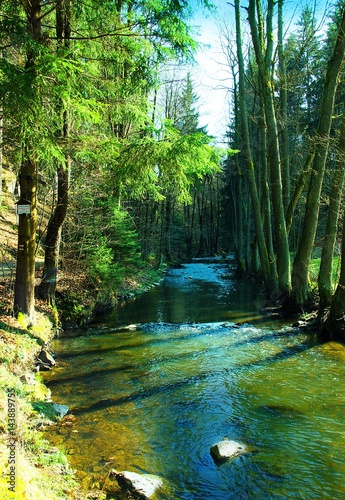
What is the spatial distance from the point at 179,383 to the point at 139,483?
280cm

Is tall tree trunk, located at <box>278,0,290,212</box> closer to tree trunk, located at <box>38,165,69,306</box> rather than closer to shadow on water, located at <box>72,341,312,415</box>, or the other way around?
shadow on water, located at <box>72,341,312,415</box>

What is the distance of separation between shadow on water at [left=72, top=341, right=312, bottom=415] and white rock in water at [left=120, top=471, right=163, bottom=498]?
5.76 ft

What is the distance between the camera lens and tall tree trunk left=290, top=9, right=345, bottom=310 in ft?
31.1

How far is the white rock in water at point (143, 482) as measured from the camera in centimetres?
341

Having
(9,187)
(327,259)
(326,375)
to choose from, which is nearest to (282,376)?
(326,375)

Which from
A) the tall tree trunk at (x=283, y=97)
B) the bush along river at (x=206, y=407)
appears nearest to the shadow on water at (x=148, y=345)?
the bush along river at (x=206, y=407)

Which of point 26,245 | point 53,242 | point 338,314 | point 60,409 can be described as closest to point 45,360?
point 60,409

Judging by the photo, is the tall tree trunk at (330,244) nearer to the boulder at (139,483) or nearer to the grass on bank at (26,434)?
the grass on bank at (26,434)

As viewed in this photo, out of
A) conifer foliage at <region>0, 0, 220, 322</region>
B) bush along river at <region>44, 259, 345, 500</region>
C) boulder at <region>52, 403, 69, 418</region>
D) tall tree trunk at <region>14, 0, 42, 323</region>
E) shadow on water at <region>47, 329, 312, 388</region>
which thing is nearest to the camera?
bush along river at <region>44, 259, 345, 500</region>

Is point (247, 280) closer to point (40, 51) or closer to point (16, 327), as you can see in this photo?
point (16, 327)

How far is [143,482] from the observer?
351 cm

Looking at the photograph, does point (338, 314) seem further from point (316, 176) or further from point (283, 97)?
point (283, 97)

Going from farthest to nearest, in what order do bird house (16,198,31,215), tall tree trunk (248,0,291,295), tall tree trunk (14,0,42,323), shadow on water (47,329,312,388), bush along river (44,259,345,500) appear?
tall tree trunk (248,0,291,295)
tall tree trunk (14,0,42,323)
bird house (16,198,31,215)
shadow on water (47,329,312,388)
bush along river (44,259,345,500)

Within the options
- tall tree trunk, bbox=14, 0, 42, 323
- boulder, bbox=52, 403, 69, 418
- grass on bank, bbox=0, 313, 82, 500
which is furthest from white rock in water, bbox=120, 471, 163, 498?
tall tree trunk, bbox=14, 0, 42, 323
